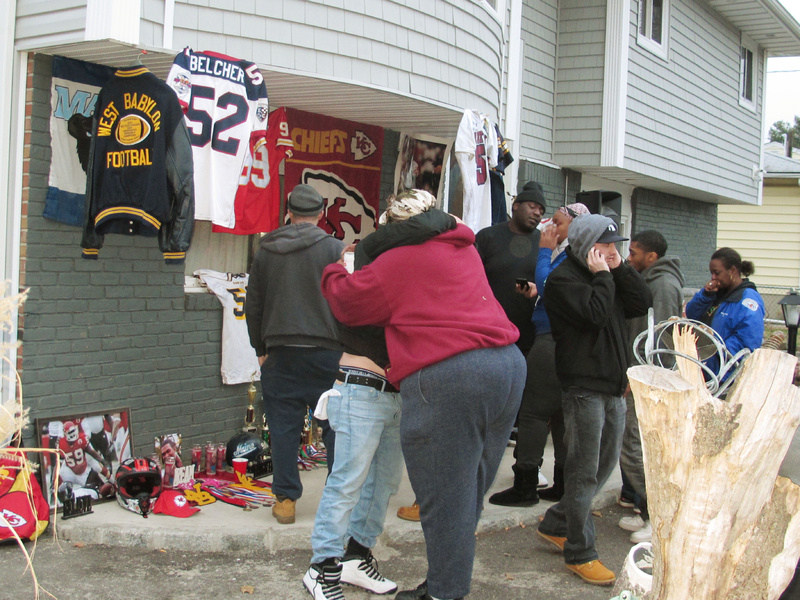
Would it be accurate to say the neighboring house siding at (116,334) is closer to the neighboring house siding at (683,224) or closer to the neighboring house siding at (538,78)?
the neighboring house siding at (538,78)

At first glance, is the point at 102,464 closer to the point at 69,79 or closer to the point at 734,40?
the point at 69,79

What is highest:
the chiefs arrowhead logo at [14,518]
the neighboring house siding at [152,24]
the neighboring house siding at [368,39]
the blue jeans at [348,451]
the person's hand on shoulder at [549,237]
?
the neighboring house siding at [368,39]

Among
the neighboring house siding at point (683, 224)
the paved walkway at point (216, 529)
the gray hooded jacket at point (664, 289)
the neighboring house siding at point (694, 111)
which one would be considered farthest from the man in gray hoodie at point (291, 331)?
the neighboring house siding at point (683, 224)

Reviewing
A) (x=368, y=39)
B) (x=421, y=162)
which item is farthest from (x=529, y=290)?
(x=421, y=162)

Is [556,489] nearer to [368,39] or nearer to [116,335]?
[116,335]

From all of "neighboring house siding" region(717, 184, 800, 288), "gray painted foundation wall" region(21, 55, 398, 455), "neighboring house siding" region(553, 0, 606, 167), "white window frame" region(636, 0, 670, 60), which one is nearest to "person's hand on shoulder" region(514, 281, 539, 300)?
"gray painted foundation wall" region(21, 55, 398, 455)

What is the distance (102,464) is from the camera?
5129mm

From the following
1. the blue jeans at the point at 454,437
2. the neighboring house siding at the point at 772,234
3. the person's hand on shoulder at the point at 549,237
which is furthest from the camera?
the neighboring house siding at the point at 772,234

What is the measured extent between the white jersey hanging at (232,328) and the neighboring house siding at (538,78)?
189 inches

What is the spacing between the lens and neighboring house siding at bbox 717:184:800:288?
20969 millimetres

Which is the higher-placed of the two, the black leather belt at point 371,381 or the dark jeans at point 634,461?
the black leather belt at point 371,381

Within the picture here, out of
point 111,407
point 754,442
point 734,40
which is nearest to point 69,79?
point 111,407

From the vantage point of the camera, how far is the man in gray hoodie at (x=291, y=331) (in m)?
4.58

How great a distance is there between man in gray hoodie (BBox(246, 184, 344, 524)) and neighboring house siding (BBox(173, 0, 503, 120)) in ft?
4.17
